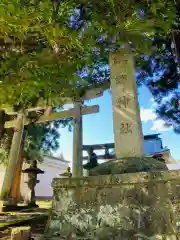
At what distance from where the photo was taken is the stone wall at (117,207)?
5.92ft

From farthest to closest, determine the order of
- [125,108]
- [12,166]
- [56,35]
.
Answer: [12,166] < [125,108] < [56,35]

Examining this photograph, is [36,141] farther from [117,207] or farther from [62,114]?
[117,207]

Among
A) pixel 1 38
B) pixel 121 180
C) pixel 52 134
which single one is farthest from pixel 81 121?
pixel 121 180

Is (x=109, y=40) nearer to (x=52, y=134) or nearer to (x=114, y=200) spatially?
(x=114, y=200)

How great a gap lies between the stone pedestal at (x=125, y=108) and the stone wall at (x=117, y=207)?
2.39 ft

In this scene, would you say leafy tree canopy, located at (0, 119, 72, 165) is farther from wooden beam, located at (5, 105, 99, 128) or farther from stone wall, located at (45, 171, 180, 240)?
stone wall, located at (45, 171, 180, 240)

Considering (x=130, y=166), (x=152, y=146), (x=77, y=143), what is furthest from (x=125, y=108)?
(x=152, y=146)

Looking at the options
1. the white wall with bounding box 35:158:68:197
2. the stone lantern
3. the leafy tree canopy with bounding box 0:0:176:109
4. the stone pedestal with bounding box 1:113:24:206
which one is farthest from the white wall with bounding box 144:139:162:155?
the leafy tree canopy with bounding box 0:0:176:109

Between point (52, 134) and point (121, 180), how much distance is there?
938cm

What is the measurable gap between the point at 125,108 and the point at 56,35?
53.2 inches

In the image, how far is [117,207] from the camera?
2010 mm

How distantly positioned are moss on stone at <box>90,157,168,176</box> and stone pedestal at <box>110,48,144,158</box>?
31 cm

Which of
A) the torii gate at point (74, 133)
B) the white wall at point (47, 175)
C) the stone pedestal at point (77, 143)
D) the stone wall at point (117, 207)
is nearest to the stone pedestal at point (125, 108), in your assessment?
the stone wall at point (117, 207)

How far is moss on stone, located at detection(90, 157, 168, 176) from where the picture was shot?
226 cm
